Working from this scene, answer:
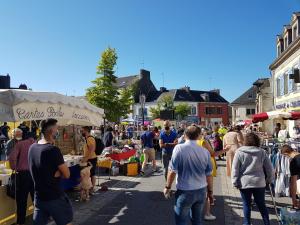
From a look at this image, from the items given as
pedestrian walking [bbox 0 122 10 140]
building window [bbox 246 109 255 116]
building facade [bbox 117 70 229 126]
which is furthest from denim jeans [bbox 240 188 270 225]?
building facade [bbox 117 70 229 126]

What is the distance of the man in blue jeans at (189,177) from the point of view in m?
4.53

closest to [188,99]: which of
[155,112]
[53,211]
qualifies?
[155,112]

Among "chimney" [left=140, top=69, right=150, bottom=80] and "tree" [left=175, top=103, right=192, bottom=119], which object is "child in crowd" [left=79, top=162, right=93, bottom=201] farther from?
"chimney" [left=140, top=69, right=150, bottom=80]

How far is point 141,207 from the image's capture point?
7.85m

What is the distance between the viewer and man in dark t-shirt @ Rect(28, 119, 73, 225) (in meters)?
4.20

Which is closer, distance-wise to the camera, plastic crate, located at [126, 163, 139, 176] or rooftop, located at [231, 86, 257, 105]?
plastic crate, located at [126, 163, 139, 176]

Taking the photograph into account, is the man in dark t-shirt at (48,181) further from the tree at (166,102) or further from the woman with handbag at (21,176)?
the tree at (166,102)

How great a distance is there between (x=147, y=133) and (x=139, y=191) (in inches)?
144

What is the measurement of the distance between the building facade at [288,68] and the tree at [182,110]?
1286 inches

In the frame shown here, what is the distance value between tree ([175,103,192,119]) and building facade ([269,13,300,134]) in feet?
107

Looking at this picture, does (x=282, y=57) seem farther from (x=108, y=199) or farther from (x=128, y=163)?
(x=108, y=199)

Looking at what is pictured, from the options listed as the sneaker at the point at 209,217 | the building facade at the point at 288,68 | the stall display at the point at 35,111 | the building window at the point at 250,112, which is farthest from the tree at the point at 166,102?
the sneaker at the point at 209,217

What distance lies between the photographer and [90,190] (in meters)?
9.23

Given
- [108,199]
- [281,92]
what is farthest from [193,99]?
[108,199]
